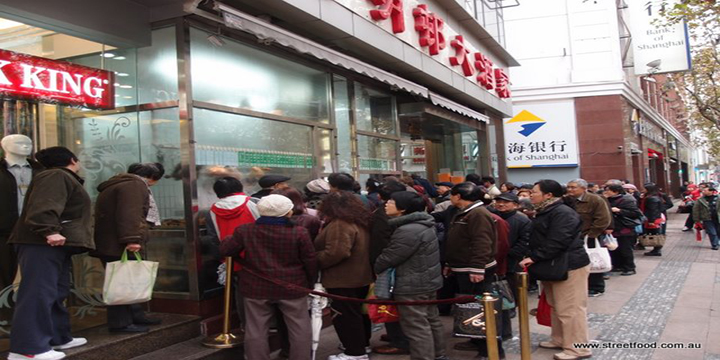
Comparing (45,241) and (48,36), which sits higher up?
(48,36)

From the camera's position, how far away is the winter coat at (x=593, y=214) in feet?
25.3

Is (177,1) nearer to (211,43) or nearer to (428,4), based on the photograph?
(211,43)

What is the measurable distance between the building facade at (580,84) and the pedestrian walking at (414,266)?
19.4 metres

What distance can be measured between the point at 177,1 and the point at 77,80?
131 cm

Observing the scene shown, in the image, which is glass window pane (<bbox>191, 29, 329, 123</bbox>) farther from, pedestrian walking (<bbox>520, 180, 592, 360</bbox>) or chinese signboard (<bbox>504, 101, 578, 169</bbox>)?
chinese signboard (<bbox>504, 101, 578, 169</bbox>)

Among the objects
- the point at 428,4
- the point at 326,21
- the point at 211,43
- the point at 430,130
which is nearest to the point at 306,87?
the point at 326,21

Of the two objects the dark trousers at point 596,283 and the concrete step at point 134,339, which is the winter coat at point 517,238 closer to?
the dark trousers at point 596,283

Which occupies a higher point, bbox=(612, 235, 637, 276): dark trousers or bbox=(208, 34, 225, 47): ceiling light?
bbox=(208, 34, 225, 47): ceiling light

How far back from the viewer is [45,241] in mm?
4137

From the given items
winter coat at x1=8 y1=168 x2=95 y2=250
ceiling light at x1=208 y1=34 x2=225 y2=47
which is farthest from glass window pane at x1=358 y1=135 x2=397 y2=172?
winter coat at x1=8 y1=168 x2=95 y2=250

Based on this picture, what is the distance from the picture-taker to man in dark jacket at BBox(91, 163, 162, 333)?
15.6 feet

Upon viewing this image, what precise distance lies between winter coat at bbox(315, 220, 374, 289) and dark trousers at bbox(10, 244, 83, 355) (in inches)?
83.7

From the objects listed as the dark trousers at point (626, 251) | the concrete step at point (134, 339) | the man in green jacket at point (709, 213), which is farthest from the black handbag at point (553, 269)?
the man in green jacket at point (709, 213)

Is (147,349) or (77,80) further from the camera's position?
(77,80)
